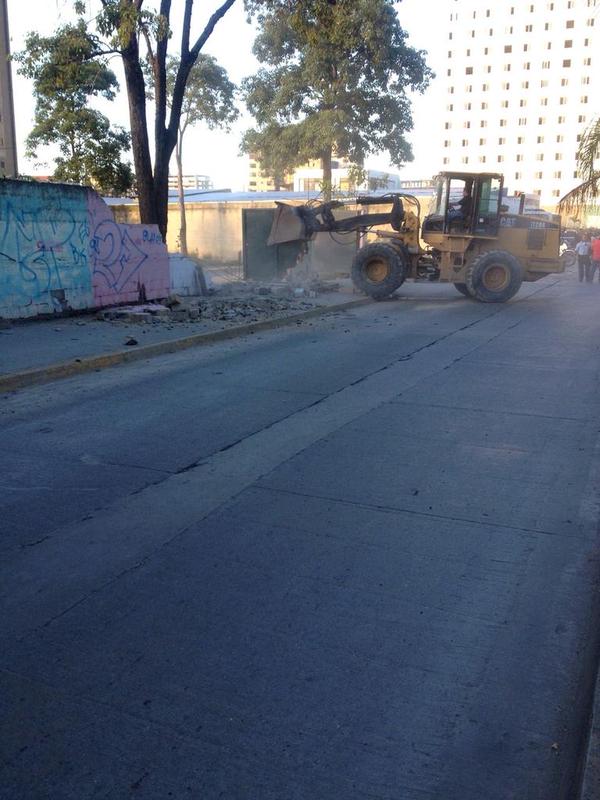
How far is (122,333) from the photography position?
42.9 ft

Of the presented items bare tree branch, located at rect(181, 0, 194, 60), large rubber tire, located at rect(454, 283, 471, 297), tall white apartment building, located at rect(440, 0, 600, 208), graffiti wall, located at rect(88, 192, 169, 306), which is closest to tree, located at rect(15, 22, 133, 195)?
bare tree branch, located at rect(181, 0, 194, 60)

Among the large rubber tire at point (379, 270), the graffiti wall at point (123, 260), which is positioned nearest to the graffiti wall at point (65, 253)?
the graffiti wall at point (123, 260)

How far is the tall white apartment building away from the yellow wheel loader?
3933 inches

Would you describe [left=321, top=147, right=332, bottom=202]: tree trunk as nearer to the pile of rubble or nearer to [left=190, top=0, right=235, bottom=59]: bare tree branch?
the pile of rubble

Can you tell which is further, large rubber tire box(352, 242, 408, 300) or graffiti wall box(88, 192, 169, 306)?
large rubber tire box(352, 242, 408, 300)

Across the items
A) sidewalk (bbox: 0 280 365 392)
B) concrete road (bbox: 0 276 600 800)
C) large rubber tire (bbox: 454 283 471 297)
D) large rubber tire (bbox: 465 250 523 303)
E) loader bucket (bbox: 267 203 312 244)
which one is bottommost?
concrete road (bbox: 0 276 600 800)

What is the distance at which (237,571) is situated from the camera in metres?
4.35

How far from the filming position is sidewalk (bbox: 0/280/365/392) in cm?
1023

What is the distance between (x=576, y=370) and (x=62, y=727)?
914 cm

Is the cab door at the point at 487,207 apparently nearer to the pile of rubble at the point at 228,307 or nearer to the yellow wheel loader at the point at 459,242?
the yellow wheel loader at the point at 459,242

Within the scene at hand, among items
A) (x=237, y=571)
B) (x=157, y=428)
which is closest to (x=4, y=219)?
(x=157, y=428)

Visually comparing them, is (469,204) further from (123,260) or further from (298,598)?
(298,598)

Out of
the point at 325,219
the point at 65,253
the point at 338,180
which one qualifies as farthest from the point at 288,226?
the point at 338,180

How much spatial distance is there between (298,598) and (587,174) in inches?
758
